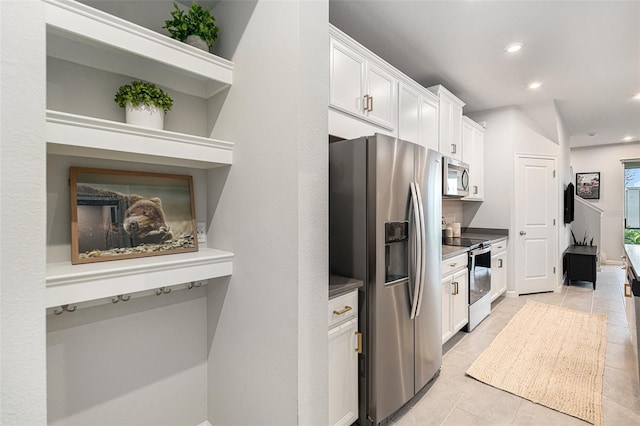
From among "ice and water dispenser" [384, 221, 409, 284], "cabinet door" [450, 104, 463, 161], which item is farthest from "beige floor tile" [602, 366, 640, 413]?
"cabinet door" [450, 104, 463, 161]

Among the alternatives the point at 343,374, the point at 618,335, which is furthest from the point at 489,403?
the point at 618,335

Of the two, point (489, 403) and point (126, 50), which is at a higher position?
point (126, 50)

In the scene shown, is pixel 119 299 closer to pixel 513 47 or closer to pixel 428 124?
pixel 428 124

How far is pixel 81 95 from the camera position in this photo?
4.38 feet

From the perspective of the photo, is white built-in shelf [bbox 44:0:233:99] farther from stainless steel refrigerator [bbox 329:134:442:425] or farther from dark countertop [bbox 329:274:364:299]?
dark countertop [bbox 329:274:364:299]

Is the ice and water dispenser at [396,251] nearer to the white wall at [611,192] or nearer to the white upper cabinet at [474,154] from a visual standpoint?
the white upper cabinet at [474,154]

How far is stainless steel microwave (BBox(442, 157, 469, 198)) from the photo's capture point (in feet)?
11.1

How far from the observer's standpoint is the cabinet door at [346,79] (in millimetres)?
2041

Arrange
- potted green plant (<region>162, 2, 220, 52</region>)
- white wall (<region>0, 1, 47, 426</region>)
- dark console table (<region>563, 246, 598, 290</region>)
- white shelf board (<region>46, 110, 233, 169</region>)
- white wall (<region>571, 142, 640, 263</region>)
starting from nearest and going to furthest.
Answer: white wall (<region>0, 1, 47, 426</region>) → white shelf board (<region>46, 110, 233, 169</region>) → potted green plant (<region>162, 2, 220, 52</region>) → dark console table (<region>563, 246, 598, 290</region>) → white wall (<region>571, 142, 640, 263</region>)

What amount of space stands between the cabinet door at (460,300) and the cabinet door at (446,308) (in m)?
0.07

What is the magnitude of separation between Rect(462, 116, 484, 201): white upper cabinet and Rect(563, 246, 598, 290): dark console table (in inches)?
80.0

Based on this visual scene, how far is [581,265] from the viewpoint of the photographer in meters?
4.94

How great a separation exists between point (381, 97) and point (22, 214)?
2.33m

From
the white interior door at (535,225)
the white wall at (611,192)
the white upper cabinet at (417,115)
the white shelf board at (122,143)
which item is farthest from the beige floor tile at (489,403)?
the white wall at (611,192)
